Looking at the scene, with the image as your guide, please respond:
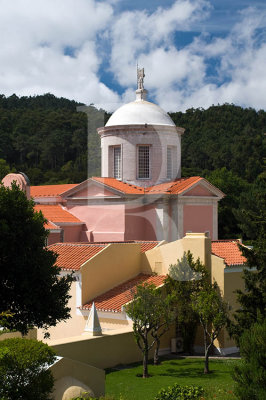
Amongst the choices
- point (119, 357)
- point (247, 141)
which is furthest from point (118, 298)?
point (247, 141)

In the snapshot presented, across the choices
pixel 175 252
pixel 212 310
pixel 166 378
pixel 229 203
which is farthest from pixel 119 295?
pixel 229 203

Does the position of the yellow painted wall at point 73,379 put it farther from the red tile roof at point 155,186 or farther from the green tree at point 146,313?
the red tile roof at point 155,186

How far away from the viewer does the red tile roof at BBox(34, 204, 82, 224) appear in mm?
33500

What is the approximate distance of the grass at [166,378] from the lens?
15.2 metres

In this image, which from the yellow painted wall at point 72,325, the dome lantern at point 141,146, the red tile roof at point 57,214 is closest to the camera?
the yellow painted wall at point 72,325

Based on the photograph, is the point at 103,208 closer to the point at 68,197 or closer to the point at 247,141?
the point at 68,197

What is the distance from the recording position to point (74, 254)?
2366 centimetres

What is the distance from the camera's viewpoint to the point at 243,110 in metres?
99.7

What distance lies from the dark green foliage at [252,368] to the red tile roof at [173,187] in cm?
2074

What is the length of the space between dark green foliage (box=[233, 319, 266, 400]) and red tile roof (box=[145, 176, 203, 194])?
68.0 ft

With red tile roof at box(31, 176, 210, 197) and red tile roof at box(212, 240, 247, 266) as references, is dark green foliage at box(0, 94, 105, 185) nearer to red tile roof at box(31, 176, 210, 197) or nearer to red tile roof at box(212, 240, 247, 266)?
red tile roof at box(31, 176, 210, 197)

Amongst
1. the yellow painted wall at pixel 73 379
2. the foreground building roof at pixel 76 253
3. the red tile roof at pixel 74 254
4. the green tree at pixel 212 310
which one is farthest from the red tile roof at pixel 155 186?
the yellow painted wall at pixel 73 379

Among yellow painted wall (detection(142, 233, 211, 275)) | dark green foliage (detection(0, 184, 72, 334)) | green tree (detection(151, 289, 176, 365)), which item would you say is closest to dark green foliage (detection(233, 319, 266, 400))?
dark green foliage (detection(0, 184, 72, 334))

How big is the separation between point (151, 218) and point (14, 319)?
18.1 m
